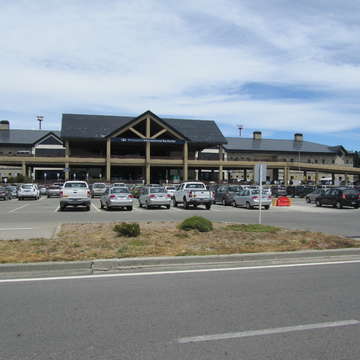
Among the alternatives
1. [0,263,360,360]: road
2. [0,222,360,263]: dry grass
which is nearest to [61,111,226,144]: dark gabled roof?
[0,222,360,263]: dry grass

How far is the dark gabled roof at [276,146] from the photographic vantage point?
93.5 meters

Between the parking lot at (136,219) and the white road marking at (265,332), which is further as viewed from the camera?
the parking lot at (136,219)

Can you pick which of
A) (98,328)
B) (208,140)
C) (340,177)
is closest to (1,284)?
(98,328)

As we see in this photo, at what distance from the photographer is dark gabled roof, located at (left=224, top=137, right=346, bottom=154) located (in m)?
93.5

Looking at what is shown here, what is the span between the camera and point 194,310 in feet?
19.6

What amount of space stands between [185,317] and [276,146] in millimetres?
92828

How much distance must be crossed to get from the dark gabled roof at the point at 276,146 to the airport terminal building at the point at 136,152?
222 mm

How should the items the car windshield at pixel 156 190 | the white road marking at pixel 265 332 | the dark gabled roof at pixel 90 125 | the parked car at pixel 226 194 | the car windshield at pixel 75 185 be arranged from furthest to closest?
1. the dark gabled roof at pixel 90 125
2. the parked car at pixel 226 194
3. the car windshield at pixel 156 190
4. the car windshield at pixel 75 185
5. the white road marking at pixel 265 332

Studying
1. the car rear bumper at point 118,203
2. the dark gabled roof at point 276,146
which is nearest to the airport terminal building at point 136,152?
the dark gabled roof at point 276,146

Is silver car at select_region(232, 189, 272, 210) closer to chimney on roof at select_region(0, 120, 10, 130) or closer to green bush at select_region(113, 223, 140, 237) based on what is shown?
green bush at select_region(113, 223, 140, 237)

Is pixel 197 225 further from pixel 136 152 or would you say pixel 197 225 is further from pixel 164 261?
pixel 136 152

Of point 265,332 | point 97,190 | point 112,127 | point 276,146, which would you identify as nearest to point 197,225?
point 265,332

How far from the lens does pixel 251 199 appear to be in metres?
29.6

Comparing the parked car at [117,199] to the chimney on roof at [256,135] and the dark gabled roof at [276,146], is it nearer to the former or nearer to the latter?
the dark gabled roof at [276,146]
